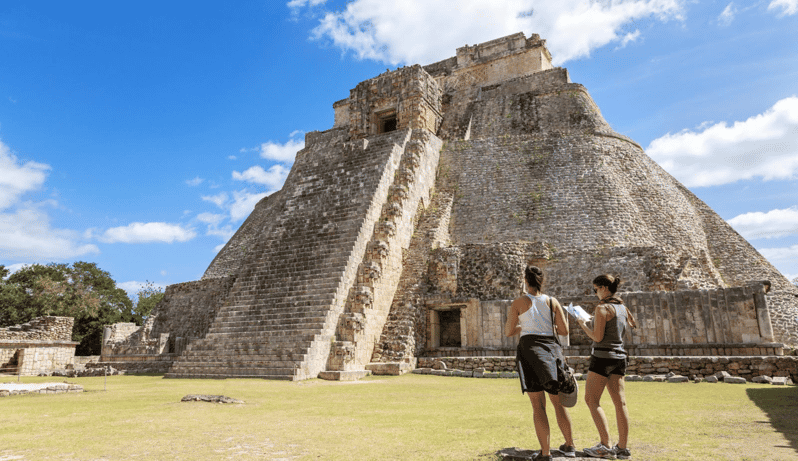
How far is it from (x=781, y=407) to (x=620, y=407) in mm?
3901

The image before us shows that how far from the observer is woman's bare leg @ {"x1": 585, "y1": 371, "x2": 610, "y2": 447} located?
4.04 meters

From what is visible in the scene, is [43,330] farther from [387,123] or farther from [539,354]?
[539,354]

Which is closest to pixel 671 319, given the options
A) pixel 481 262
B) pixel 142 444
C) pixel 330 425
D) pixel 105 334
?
pixel 481 262

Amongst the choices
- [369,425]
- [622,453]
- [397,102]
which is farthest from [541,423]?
[397,102]

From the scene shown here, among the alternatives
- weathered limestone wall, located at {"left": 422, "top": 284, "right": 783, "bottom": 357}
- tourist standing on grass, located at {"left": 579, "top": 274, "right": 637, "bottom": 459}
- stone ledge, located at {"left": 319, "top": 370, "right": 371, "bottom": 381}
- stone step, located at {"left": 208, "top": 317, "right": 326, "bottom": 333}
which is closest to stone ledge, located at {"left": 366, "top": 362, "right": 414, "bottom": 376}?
stone ledge, located at {"left": 319, "top": 370, "right": 371, "bottom": 381}

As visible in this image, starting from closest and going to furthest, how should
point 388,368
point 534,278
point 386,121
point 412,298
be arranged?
point 534,278 < point 388,368 < point 412,298 < point 386,121

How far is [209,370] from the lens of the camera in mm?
12391

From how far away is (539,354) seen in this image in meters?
3.80

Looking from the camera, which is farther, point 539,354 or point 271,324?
point 271,324

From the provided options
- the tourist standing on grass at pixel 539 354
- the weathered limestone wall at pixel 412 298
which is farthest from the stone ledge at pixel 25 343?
the tourist standing on grass at pixel 539 354

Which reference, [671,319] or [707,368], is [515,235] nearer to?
[671,319]

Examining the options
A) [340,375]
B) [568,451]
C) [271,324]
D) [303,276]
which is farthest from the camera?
[303,276]

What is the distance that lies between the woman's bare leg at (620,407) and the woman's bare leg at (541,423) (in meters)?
0.66

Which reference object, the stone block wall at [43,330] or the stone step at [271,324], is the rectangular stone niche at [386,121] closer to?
the stone step at [271,324]
